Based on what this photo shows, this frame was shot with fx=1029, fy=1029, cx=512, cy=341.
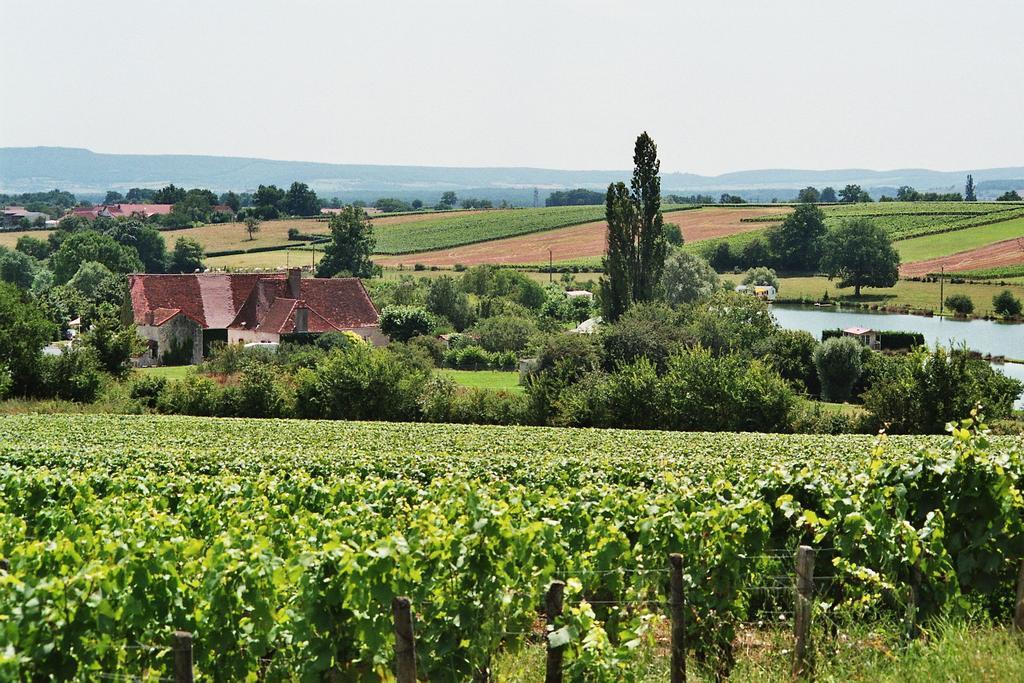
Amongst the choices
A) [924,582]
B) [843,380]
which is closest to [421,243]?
[843,380]

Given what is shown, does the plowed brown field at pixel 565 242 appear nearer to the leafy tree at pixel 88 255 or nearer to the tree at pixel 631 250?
the leafy tree at pixel 88 255

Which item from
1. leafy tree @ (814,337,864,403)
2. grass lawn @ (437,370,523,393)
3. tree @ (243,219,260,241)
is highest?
tree @ (243,219,260,241)

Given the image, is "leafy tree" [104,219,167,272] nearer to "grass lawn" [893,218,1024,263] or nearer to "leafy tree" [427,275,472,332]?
"leafy tree" [427,275,472,332]

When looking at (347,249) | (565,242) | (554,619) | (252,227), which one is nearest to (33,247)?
(252,227)

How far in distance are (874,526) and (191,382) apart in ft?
132

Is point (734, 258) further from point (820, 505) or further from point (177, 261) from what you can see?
point (820, 505)

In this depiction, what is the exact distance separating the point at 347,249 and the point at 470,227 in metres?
46.3

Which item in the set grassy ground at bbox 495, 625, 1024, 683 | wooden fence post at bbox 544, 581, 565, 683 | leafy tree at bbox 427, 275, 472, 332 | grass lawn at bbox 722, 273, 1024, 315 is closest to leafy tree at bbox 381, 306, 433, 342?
leafy tree at bbox 427, 275, 472, 332

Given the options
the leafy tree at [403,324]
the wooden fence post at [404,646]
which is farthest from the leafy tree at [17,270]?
the wooden fence post at [404,646]

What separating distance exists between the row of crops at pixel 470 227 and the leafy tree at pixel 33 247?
4770cm

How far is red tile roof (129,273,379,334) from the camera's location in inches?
2835

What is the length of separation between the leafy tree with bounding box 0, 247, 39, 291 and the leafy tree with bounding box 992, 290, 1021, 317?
102 m

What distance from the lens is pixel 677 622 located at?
7309mm

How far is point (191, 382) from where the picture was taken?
1764 inches
